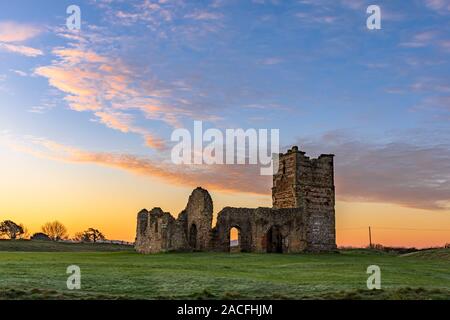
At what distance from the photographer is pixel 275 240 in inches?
2176

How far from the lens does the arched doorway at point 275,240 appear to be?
54628 mm

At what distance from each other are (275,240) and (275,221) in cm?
279

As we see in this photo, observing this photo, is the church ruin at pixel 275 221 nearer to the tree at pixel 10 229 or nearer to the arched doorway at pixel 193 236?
the arched doorway at pixel 193 236

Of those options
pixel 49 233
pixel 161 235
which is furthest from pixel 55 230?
pixel 161 235

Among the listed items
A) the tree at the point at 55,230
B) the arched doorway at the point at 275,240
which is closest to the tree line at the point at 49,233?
the tree at the point at 55,230

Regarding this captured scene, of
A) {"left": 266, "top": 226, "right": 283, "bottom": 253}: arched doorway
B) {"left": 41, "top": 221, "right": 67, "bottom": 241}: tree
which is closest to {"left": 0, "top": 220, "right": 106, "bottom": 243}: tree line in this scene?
{"left": 41, "top": 221, "right": 67, "bottom": 241}: tree

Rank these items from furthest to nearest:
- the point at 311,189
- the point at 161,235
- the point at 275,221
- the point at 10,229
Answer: the point at 10,229, the point at 311,189, the point at 275,221, the point at 161,235

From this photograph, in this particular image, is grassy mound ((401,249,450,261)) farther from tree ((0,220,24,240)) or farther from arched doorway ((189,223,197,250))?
tree ((0,220,24,240))

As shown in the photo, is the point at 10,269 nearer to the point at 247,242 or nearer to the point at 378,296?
the point at 378,296

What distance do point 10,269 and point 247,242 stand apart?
28.5 metres

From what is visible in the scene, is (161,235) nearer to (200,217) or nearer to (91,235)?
(200,217)

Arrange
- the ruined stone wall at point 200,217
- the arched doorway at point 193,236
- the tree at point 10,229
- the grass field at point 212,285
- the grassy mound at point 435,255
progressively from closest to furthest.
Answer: the grass field at point 212,285 → the grassy mound at point 435,255 → the ruined stone wall at point 200,217 → the arched doorway at point 193,236 → the tree at point 10,229

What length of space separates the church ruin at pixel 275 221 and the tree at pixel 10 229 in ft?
171

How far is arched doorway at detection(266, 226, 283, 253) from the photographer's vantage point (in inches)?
2151
